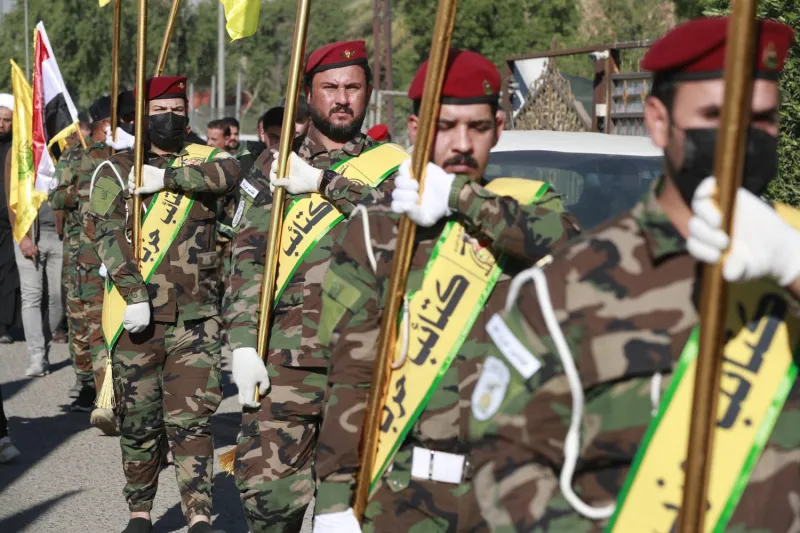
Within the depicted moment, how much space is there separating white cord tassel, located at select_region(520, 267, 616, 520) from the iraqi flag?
8213 millimetres

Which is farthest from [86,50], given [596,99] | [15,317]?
[596,99]

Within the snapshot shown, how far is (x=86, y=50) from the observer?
167 feet

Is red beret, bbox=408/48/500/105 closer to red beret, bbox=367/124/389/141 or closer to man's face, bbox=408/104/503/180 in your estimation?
man's face, bbox=408/104/503/180

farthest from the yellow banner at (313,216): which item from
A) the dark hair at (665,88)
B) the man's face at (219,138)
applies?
the man's face at (219,138)

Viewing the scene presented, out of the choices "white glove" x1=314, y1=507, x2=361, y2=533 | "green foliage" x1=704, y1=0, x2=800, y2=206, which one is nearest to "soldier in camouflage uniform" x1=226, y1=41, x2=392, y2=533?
"white glove" x1=314, y1=507, x2=361, y2=533

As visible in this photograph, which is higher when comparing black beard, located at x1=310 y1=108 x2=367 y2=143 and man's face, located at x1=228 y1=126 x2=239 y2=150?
black beard, located at x1=310 y1=108 x2=367 y2=143

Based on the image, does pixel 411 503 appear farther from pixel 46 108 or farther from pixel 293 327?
A: pixel 46 108

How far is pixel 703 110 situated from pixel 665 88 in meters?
0.10

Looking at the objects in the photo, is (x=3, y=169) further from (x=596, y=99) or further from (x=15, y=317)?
(x=596, y=99)

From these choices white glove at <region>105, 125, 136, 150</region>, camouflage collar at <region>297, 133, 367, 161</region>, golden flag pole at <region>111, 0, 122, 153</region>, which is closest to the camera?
camouflage collar at <region>297, 133, 367, 161</region>

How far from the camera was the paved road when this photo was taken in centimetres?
670

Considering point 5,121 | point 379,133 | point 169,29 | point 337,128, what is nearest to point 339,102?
point 337,128

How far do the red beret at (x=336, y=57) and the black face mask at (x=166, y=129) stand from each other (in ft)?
5.33

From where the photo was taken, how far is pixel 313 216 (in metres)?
5.08
